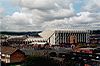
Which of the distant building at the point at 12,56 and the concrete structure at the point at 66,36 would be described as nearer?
the distant building at the point at 12,56

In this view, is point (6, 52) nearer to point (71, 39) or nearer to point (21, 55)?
point (21, 55)

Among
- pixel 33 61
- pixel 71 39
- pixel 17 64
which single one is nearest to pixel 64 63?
pixel 33 61

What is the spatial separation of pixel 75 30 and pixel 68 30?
2451mm

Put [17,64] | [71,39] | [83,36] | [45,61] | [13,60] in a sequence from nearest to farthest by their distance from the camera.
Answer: [45,61]
[17,64]
[13,60]
[71,39]
[83,36]

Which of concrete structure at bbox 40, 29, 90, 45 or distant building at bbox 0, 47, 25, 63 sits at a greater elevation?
distant building at bbox 0, 47, 25, 63

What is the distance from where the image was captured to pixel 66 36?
7688cm

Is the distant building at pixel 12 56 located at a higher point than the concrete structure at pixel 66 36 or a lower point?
higher

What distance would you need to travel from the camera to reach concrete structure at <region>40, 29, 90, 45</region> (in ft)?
240

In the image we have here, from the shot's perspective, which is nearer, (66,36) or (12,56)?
(12,56)

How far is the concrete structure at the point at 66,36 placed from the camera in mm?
73125

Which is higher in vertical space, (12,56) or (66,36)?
(12,56)

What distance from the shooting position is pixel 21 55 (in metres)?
29.4

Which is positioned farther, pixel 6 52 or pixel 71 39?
pixel 71 39

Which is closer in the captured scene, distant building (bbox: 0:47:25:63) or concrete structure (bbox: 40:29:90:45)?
distant building (bbox: 0:47:25:63)
